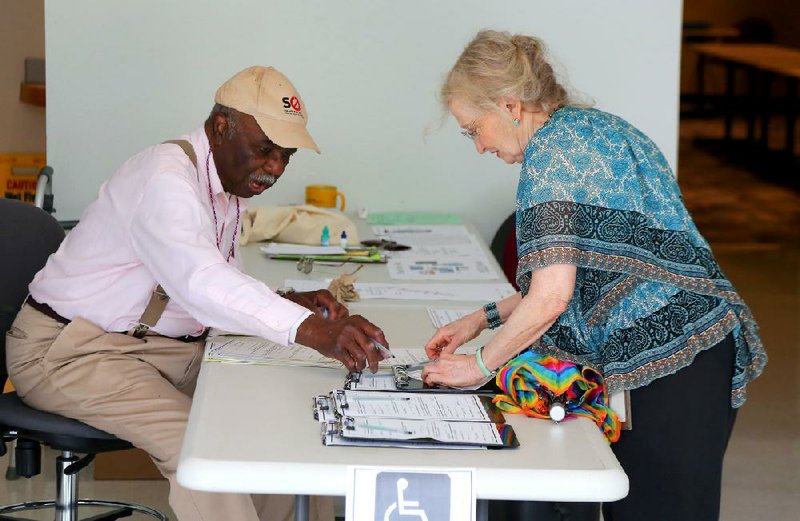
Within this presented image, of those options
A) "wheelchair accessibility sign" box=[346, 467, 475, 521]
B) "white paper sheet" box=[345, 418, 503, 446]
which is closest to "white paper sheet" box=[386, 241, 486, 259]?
"white paper sheet" box=[345, 418, 503, 446]

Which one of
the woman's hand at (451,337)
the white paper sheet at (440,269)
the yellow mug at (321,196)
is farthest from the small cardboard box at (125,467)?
the woman's hand at (451,337)

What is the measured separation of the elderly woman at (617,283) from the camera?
2.08m

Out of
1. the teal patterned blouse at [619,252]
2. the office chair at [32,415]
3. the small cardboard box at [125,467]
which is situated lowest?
the small cardboard box at [125,467]

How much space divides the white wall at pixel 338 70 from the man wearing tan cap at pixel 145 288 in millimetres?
1580

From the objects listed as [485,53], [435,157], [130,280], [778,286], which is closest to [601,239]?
[485,53]

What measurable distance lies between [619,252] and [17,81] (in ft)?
14.9

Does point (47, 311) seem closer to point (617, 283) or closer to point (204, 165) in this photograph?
point (204, 165)

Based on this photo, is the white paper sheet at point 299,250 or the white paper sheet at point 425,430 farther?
the white paper sheet at point 299,250

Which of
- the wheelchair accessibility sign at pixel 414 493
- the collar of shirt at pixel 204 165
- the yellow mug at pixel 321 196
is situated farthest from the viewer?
the yellow mug at pixel 321 196

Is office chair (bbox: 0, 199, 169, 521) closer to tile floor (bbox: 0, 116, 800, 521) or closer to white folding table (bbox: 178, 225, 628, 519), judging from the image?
white folding table (bbox: 178, 225, 628, 519)

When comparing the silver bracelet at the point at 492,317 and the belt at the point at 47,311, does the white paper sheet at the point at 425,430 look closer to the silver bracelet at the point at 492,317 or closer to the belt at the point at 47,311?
the silver bracelet at the point at 492,317

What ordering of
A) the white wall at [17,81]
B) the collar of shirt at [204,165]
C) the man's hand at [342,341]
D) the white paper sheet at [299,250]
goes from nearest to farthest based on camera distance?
1. the man's hand at [342,341]
2. the collar of shirt at [204,165]
3. the white paper sheet at [299,250]
4. the white wall at [17,81]

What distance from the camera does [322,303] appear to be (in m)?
2.73

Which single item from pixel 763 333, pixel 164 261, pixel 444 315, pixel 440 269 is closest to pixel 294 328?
pixel 164 261
